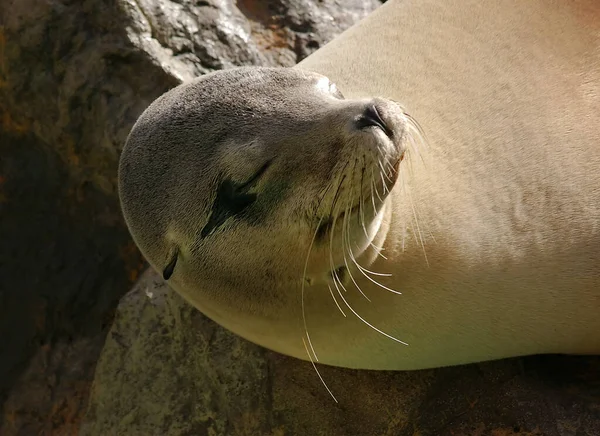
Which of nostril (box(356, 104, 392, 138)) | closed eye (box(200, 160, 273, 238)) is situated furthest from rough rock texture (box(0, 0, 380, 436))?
nostril (box(356, 104, 392, 138))

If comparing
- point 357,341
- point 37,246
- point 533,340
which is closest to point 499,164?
point 533,340

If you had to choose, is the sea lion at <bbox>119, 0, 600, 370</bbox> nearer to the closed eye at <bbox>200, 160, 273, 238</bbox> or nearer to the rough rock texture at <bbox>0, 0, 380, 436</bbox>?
the closed eye at <bbox>200, 160, 273, 238</bbox>

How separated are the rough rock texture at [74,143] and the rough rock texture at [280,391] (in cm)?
46

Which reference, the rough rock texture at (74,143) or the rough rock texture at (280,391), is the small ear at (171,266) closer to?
the rough rock texture at (280,391)

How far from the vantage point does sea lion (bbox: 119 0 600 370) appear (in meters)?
A: 2.38

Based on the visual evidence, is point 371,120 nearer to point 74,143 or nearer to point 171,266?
point 171,266

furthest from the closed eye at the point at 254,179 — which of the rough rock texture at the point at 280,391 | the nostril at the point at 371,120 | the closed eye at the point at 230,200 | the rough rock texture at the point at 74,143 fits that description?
the rough rock texture at the point at 74,143

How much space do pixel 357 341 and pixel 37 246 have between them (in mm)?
2500

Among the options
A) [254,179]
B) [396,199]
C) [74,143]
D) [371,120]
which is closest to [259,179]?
[254,179]

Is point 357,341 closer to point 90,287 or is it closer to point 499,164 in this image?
point 499,164

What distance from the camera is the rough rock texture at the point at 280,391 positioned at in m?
2.87

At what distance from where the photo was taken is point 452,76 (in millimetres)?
3047

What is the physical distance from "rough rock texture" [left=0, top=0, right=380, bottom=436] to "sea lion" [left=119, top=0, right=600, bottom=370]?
1378 millimetres

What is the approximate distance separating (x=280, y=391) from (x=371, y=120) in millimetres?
1515
